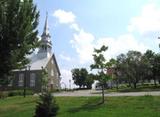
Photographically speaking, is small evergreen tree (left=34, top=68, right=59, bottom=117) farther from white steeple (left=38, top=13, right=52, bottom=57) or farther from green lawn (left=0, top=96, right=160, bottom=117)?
white steeple (left=38, top=13, right=52, bottom=57)

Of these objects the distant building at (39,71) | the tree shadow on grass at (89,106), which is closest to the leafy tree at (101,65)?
the tree shadow on grass at (89,106)

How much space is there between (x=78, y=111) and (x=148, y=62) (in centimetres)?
4569

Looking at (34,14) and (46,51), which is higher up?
(46,51)

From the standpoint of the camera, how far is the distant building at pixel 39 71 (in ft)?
286

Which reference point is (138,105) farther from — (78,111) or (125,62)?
(125,62)

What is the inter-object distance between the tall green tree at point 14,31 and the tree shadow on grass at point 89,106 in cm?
588

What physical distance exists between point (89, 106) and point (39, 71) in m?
56.7

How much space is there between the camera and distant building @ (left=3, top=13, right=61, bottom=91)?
87.2 meters

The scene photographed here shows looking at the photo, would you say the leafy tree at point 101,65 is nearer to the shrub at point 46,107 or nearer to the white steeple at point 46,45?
the shrub at point 46,107

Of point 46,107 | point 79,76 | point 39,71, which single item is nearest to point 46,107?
→ point 46,107

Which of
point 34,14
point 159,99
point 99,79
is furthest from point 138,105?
point 34,14

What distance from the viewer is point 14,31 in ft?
88.3

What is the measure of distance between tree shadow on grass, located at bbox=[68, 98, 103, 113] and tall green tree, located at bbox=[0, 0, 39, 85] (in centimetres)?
588

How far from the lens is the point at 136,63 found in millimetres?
69938
